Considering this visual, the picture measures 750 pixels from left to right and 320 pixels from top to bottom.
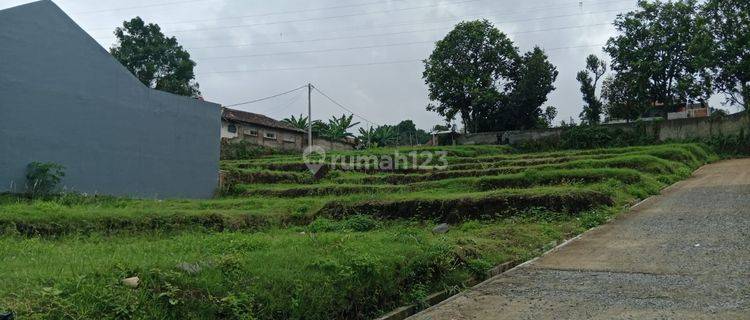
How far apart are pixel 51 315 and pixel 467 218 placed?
37.7 ft

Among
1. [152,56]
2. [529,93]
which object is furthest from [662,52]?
[152,56]

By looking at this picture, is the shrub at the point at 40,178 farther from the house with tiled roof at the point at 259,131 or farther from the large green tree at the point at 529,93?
the large green tree at the point at 529,93

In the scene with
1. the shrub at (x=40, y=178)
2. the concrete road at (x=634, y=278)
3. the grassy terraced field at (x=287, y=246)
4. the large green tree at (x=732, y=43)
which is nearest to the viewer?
the grassy terraced field at (x=287, y=246)

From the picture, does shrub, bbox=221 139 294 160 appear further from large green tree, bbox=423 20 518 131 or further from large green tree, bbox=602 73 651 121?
large green tree, bbox=602 73 651 121

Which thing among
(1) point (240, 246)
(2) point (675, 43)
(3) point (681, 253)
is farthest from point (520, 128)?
(1) point (240, 246)

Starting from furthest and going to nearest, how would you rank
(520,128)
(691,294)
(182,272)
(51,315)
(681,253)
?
(520,128) < (681,253) < (691,294) < (182,272) < (51,315)

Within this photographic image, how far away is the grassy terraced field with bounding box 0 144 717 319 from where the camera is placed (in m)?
4.94

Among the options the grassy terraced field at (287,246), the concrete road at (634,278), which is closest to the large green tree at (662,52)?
the grassy terraced field at (287,246)

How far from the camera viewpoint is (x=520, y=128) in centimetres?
4572

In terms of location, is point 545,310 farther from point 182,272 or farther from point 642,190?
point 642,190

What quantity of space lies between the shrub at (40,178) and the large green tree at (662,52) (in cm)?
3682

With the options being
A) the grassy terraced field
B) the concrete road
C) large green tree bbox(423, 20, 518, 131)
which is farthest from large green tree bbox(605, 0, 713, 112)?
the concrete road

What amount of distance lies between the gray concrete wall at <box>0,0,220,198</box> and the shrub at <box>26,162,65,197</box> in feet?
0.61

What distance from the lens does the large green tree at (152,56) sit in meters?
44.4
